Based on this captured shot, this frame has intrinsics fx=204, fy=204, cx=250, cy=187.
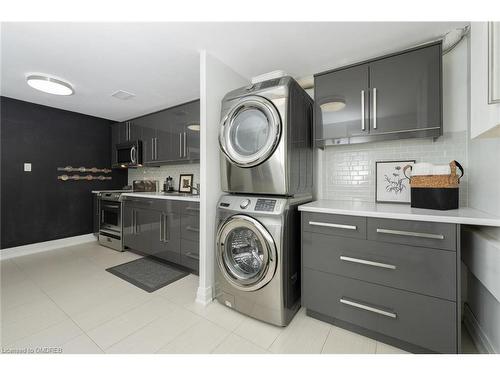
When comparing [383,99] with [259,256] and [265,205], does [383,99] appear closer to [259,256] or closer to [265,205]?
[265,205]

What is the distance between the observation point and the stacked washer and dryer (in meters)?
1.54

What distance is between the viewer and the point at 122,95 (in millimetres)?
2881

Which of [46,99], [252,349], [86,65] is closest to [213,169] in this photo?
[252,349]

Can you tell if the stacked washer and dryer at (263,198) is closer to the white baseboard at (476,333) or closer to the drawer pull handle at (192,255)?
the drawer pull handle at (192,255)

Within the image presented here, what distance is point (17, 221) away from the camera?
3.04m

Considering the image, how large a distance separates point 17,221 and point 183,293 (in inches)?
119

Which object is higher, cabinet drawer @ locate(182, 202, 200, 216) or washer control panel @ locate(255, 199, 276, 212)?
washer control panel @ locate(255, 199, 276, 212)

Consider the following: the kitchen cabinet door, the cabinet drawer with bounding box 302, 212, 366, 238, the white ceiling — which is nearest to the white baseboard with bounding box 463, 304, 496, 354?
the cabinet drawer with bounding box 302, 212, 366, 238

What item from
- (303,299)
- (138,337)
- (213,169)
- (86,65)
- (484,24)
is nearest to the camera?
(484,24)

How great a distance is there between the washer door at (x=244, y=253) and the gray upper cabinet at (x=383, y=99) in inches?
40.7

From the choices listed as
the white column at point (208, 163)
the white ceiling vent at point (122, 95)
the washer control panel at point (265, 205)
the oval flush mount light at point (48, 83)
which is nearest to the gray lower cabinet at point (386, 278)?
the washer control panel at point (265, 205)

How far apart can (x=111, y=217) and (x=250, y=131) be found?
2.99 meters

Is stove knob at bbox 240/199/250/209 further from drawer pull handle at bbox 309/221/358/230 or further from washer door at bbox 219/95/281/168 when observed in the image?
drawer pull handle at bbox 309/221/358/230
